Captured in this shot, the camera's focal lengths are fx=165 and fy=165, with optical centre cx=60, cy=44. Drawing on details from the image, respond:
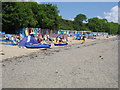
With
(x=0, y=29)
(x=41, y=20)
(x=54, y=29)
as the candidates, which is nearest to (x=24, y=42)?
(x=0, y=29)

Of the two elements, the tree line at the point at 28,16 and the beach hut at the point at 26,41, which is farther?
the tree line at the point at 28,16

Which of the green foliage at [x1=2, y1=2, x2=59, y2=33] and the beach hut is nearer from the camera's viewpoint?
the beach hut

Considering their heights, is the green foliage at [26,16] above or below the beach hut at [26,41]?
above

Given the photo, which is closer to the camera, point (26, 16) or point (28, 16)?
point (26, 16)

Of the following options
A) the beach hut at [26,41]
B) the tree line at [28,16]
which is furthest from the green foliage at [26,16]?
the beach hut at [26,41]

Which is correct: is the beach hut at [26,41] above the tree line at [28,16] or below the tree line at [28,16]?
below

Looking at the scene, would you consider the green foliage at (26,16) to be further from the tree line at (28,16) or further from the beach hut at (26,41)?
the beach hut at (26,41)

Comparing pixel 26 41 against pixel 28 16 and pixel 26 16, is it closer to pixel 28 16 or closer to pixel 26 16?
pixel 26 16

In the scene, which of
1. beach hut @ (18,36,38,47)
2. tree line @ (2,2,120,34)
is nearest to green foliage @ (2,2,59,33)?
tree line @ (2,2,120,34)

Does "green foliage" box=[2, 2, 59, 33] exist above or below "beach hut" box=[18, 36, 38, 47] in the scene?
above

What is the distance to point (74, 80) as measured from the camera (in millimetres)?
7219

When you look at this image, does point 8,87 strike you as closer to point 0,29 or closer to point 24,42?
point 24,42

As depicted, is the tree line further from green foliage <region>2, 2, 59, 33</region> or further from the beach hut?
the beach hut

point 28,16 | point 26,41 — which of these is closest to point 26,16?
point 28,16
